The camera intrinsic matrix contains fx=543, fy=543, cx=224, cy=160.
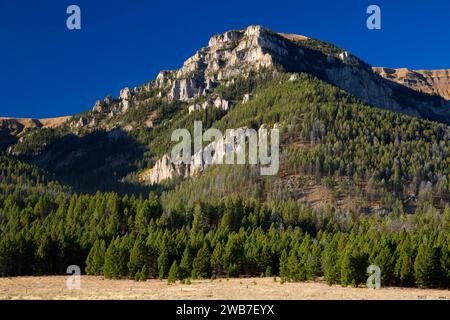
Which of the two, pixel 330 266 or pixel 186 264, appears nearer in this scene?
pixel 330 266

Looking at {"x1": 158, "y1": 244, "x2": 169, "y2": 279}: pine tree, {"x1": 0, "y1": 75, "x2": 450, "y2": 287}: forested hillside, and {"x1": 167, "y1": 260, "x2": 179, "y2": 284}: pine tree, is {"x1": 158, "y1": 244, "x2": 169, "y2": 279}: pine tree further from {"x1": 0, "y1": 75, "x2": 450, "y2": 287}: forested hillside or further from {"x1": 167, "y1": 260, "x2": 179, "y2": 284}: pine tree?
{"x1": 167, "y1": 260, "x2": 179, "y2": 284}: pine tree

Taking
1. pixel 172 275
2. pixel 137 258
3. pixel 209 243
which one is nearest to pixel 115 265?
pixel 137 258

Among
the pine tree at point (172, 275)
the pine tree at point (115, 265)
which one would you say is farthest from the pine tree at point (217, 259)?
the pine tree at point (115, 265)

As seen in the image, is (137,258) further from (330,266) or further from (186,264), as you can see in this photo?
(330,266)

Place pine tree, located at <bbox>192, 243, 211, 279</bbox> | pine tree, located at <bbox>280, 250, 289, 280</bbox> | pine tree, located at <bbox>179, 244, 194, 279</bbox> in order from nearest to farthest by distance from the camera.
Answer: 1. pine tree, located at <bbox>179, 244, 194, 279</bbox>
2. pine tree, located at <bbox>280, 250, 289, 280</bbox>
3. pine tree, located at <bbox>192, 243, 211, 279</bbox>

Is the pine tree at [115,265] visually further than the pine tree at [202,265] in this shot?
No

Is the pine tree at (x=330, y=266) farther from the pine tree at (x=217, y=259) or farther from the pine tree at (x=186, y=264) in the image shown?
the pine tree at (x=186, y=264)

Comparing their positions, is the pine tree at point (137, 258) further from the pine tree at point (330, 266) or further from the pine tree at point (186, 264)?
the pine tree at point (330, 266)

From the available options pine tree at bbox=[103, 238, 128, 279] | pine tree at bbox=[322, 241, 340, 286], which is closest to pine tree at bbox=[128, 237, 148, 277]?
pine tree at bbox=[103, 238, 128, 279]

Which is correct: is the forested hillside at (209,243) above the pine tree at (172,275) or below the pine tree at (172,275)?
above

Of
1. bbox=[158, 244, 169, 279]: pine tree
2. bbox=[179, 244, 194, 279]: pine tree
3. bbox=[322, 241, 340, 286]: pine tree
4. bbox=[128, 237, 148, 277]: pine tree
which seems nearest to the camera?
bbox=[322, 241, 340, 286]: pine tree

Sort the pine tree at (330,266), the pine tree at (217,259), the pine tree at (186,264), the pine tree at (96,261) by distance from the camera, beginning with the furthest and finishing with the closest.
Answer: the pine tree at (217,259)
the pine tree at (96,261)
the pine tree at (186,264)
the pine tree at (330,266)

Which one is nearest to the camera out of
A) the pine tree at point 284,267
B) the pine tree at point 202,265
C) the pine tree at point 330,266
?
the pine tree at point 330,266
